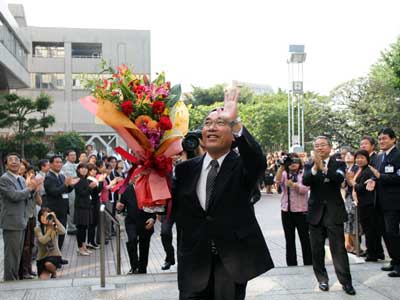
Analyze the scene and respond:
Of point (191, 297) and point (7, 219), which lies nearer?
point (191, 297)

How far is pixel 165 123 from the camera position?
3.59 metres

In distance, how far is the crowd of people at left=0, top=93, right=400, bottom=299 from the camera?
11.7 ft

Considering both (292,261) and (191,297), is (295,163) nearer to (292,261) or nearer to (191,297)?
(292,261)

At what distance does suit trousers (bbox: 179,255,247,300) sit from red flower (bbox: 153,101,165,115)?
1.13 meters

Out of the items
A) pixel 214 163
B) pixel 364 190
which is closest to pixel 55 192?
pixel 364 190

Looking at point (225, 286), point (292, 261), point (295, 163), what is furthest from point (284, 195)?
point (225, 286)

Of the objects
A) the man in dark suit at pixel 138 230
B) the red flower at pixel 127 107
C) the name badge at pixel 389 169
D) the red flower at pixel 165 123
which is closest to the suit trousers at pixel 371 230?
the name badge at pixel 389 169

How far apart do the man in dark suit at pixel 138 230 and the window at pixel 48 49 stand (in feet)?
135

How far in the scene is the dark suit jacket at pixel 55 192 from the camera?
8883 mm

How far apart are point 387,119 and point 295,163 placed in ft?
→ 61.1

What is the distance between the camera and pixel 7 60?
27516mm

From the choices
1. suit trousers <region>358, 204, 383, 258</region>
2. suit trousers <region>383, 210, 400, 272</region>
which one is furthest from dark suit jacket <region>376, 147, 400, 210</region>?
suit trousers <region>358, 204, 383, 258</region>

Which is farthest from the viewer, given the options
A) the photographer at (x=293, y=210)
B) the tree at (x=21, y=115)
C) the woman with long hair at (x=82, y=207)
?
the tree at (x=21, y=115)

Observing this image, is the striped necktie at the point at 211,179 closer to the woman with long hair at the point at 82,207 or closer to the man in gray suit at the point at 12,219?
the man in gray suit at the point at 12,219
